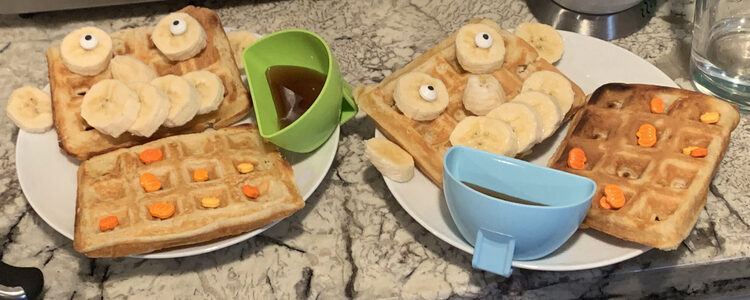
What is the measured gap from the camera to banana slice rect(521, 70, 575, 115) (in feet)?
4.38

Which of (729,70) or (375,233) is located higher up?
(729,70)

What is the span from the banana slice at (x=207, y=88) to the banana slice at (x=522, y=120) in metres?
0.51

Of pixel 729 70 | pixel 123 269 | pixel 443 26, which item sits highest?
pixel 729 70

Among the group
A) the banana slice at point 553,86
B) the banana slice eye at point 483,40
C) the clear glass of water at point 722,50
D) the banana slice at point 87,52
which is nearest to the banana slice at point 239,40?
the banana slice at point 87,52

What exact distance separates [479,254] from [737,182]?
60 cm

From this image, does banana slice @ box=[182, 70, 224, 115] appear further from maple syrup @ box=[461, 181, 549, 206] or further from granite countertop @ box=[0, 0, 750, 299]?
maple syrup @ box=[461, 181, 549, 206]

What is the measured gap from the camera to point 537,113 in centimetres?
128

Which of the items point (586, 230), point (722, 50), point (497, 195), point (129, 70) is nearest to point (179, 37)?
point (129, 70)

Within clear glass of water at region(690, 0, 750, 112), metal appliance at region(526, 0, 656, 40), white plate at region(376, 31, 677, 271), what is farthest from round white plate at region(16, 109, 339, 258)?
clear glass of water at region(690, 0, 750, 112)

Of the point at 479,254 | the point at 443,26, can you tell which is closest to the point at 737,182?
the point at 479,254

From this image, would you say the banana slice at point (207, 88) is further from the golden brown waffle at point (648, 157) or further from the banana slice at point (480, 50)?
the golden brown waffle at point (648, 157)

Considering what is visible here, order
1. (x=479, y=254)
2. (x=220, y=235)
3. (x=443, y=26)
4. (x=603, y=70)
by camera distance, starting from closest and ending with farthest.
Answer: (x=479, y=254) → (x=220, y=235) → (x=603, y=70) → (x=443, y=26)

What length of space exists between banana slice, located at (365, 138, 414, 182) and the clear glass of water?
660 mm

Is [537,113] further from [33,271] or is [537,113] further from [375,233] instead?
[33,271]
